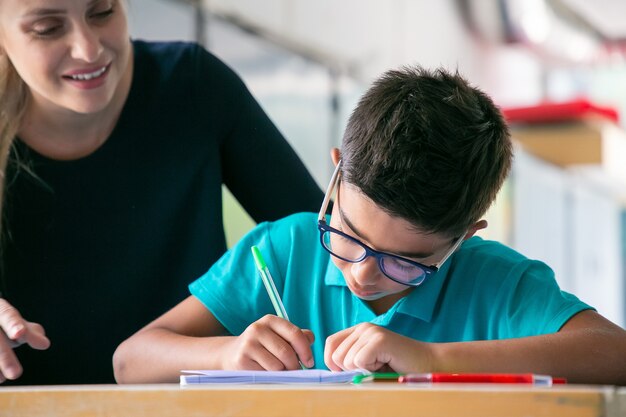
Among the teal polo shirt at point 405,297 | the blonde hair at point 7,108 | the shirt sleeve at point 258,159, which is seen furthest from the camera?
the shirt sleeve at point 258,159

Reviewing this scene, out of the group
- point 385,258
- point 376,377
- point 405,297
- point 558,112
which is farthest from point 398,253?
point 558,112

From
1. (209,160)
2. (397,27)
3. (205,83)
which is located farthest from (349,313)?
(397,27)

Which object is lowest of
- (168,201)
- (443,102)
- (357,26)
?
(168,201)

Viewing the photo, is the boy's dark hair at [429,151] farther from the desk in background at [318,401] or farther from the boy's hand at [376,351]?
the desk in background at [318,401]

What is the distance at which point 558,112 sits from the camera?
518cm

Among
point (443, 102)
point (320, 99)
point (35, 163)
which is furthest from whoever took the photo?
point (320, 99)

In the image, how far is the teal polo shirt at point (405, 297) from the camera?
1.22 metres

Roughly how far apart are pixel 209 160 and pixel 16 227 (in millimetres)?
328

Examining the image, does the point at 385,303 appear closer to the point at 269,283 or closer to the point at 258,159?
the point at 269,283

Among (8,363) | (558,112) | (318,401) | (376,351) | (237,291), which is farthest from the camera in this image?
(558,112)

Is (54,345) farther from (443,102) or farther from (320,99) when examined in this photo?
(320,99)

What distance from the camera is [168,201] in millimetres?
1601

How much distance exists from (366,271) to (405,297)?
0.12m

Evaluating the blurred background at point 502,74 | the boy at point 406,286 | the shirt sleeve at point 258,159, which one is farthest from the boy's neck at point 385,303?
the blurred background at point 502,74
